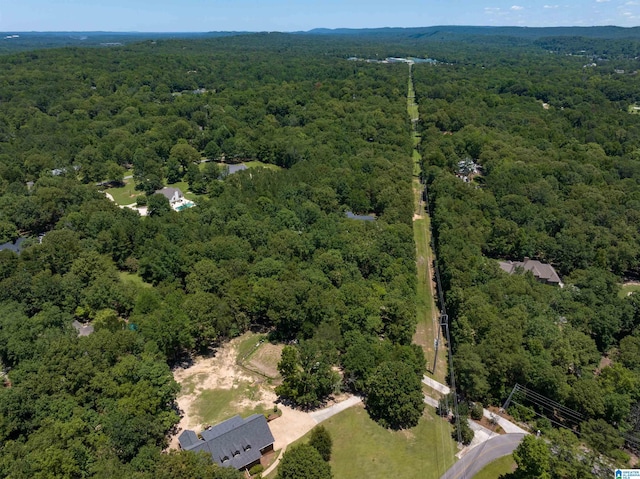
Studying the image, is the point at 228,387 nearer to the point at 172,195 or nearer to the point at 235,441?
the point at 235,441

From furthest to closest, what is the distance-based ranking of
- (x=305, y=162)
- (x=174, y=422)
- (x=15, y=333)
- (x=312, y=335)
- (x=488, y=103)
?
1. (x=488, y=103)
2. (x=305, y=162)
3. (x=312, y=335)
4. (x=15, y=333)
5. (x=174, y=422)

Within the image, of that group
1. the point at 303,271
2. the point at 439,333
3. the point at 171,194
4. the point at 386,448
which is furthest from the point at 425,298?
the point at 171,194

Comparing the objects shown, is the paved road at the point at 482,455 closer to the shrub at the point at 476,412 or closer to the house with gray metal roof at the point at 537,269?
the shrub at the point at 476,412

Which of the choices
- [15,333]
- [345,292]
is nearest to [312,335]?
[345,292]

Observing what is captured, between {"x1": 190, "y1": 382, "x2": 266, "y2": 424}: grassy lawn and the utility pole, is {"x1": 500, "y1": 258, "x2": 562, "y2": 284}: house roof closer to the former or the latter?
the utility pole

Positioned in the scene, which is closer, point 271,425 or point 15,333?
point 271,425

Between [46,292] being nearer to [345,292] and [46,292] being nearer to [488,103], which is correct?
[345,292]
